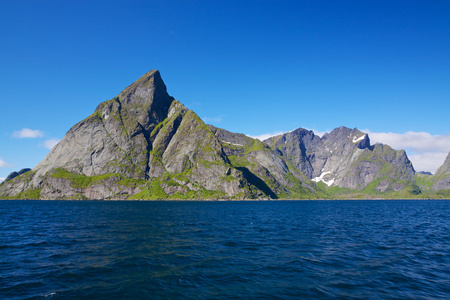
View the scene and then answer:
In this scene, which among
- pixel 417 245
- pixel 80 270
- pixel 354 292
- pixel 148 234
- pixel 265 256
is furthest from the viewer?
pixel 148 234

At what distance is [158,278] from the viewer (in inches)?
911

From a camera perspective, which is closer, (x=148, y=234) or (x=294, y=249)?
(x=294, y=249)

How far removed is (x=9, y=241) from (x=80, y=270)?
2508 cm

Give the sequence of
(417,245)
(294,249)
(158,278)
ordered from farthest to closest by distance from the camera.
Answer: (417,245) → (294,249) → (158,278)

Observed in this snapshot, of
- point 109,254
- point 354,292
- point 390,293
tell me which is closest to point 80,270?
point 109,254

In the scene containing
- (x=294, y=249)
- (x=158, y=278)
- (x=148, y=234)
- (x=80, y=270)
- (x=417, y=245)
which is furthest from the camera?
(x=148, y=234)

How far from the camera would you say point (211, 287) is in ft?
68.7

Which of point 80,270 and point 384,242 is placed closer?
point 80,270

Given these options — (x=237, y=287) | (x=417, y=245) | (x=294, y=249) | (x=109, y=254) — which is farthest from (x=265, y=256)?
(x=417, y=245)

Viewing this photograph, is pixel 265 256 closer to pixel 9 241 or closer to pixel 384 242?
pixel 384 242

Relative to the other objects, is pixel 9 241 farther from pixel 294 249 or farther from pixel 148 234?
pixel 294 249

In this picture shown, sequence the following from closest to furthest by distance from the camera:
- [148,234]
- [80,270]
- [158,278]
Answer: [158,278] → [80,270] → [148,234]

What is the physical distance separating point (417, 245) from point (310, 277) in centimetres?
2692

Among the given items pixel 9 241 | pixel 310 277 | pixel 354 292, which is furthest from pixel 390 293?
pixel 9 241
